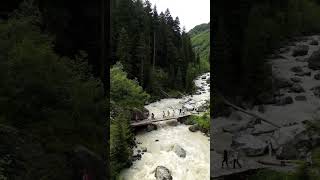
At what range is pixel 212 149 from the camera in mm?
11422

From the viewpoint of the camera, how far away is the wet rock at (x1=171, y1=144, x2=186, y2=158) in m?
17.1

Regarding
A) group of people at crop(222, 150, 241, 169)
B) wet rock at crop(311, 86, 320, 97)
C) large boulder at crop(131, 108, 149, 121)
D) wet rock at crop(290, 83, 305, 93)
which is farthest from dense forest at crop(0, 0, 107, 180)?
large boulder at crop(131, 108, 149, 121)

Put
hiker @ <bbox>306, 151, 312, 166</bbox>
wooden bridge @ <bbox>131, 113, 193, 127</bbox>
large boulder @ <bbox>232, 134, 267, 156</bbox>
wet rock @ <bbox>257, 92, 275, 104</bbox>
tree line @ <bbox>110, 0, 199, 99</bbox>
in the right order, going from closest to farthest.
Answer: hiker @ <bbox>306, 151, 312, 166</bbox> < large boulder @ <bbox>232, 134, 267, 156</bbox> < wet rock @ <bbox>257, 92, 275, 104</bbox> < wooden bridge @ <bbox>131, 113, 193, 127</bbox> < tree line @ <bbox>110, 0, 199, 99</bbox>

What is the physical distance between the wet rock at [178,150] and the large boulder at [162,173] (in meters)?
1.60

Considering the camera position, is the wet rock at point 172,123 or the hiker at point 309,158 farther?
the wet rock at point 172,123

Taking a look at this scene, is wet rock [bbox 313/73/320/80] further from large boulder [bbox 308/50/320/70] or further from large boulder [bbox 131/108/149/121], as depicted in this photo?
large boulder [bbox 131/108/149/121]

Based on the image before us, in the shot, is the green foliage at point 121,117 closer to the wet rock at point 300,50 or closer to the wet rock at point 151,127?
the wet rock at point 151,127

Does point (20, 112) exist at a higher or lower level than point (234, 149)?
higher

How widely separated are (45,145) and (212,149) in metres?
4.70

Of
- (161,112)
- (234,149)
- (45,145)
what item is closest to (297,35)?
(234,149)

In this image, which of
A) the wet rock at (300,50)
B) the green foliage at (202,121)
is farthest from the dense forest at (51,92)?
the green foliage at (202,121)

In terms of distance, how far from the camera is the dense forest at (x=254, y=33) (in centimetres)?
1116

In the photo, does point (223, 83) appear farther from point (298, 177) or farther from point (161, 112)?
point (161, 112)

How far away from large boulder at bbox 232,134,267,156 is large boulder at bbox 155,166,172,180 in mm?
4481
